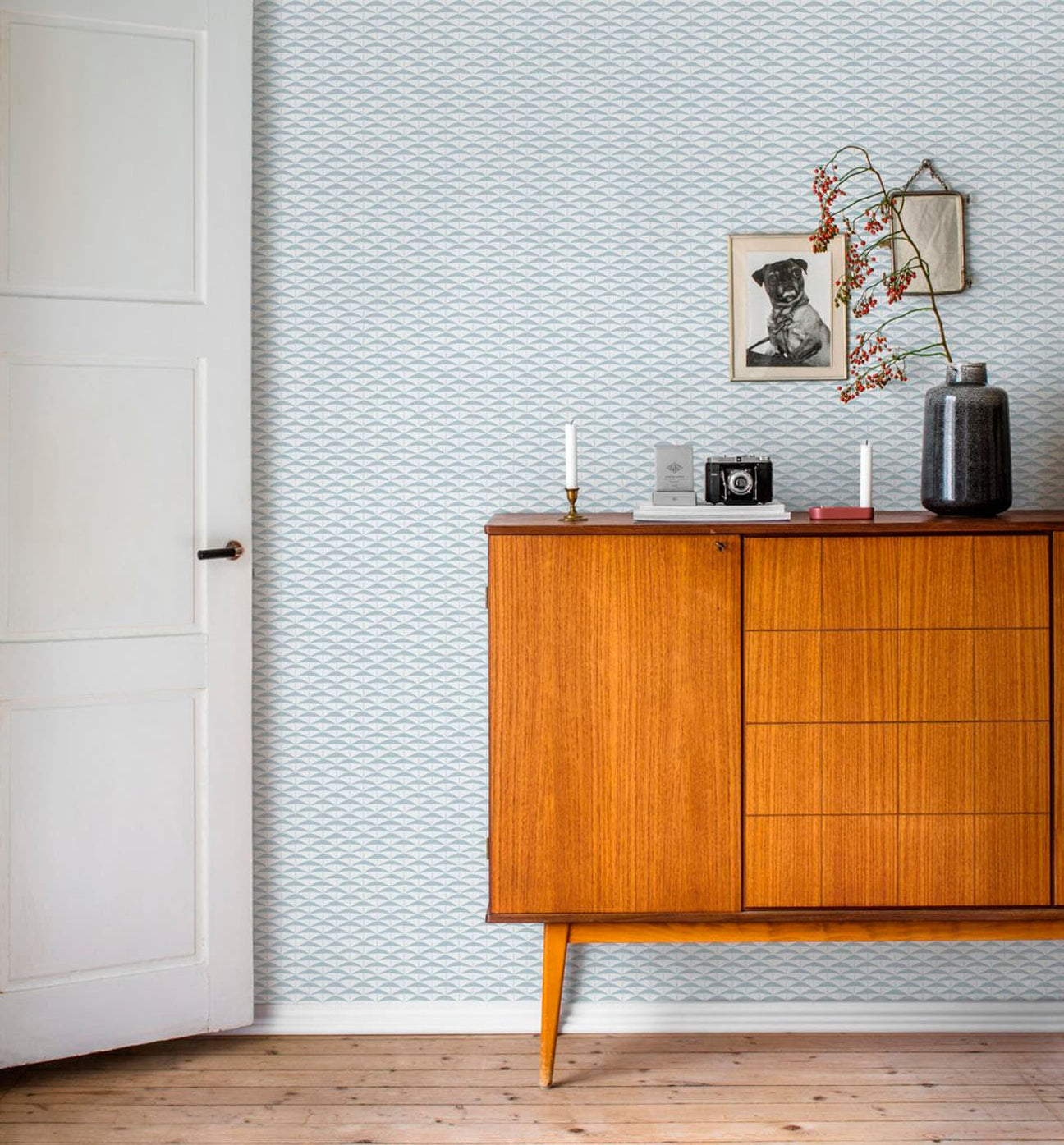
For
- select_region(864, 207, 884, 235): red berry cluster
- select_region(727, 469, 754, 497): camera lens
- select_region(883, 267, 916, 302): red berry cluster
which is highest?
select_region(864, 207, 884, 235): red berry cluster

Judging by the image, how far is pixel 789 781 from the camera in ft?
6.01

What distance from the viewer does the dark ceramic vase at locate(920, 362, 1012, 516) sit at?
1.91 m

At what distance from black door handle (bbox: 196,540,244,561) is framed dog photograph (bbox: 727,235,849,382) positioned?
1136 mm

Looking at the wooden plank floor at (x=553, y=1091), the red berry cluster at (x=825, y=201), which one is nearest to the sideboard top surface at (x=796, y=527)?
the red berry cluster at (x=825, y=201)

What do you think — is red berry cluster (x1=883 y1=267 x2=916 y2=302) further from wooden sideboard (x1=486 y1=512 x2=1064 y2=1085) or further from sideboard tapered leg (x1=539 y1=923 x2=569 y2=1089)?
sideboard tapered leg (x1=539 y1=923 x2=569 y2=1089)

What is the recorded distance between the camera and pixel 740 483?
78.4 inches

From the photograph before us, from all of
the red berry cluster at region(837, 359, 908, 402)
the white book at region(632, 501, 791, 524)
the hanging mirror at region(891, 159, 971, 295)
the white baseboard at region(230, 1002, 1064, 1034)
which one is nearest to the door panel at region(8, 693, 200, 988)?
the white baseboard at region(230, 1002, 1064, 1034)

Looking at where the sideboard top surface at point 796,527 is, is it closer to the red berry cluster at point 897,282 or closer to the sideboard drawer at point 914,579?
the sideboard drawer at point 914,579

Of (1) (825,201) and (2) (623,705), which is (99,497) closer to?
(2) (623,705)

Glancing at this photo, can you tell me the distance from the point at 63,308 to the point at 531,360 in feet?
3.15

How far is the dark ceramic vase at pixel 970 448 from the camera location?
1.91 meters

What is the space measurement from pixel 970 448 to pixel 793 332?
50 cm

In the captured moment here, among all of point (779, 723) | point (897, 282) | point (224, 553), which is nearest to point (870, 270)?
point (897, 282)

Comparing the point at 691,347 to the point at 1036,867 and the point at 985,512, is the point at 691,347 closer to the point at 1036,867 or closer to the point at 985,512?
the point at 985,512
